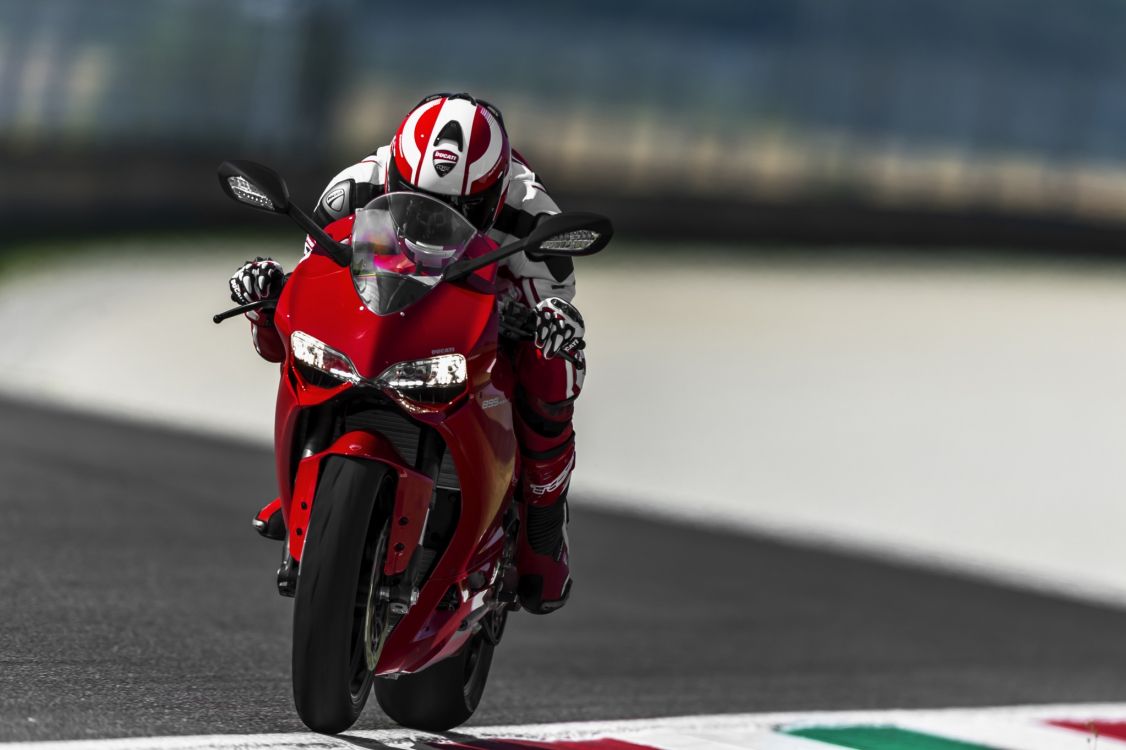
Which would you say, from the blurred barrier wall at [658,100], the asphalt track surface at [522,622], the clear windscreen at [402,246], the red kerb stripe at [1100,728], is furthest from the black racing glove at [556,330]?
the blurred barrier wall at [658,100]

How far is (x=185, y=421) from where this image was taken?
54.3ft

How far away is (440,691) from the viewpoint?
18.7 ft

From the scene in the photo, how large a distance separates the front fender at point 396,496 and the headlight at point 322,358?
0.17 metres

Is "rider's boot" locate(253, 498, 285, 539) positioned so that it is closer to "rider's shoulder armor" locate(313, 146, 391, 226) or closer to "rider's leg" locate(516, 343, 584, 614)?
"rider's leg" locate(516, 343, 584, 614)

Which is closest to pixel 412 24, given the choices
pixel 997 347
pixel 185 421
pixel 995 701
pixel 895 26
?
pixel 895 26

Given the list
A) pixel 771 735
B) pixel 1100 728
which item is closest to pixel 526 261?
pixel 771 735

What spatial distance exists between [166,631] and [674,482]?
1006 cm

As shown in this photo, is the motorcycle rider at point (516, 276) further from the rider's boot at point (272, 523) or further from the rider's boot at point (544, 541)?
the rider's boot at point (272, 523)

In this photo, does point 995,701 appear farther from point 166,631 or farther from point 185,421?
point 185,421

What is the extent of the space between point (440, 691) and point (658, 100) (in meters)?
36.4

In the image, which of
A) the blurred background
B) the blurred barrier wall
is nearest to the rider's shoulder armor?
the blurred background

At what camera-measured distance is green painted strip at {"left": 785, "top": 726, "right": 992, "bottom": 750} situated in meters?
6.73

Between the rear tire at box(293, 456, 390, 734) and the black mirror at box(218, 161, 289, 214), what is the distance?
2.52 ft

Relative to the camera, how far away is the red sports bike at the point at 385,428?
4.63 metres
